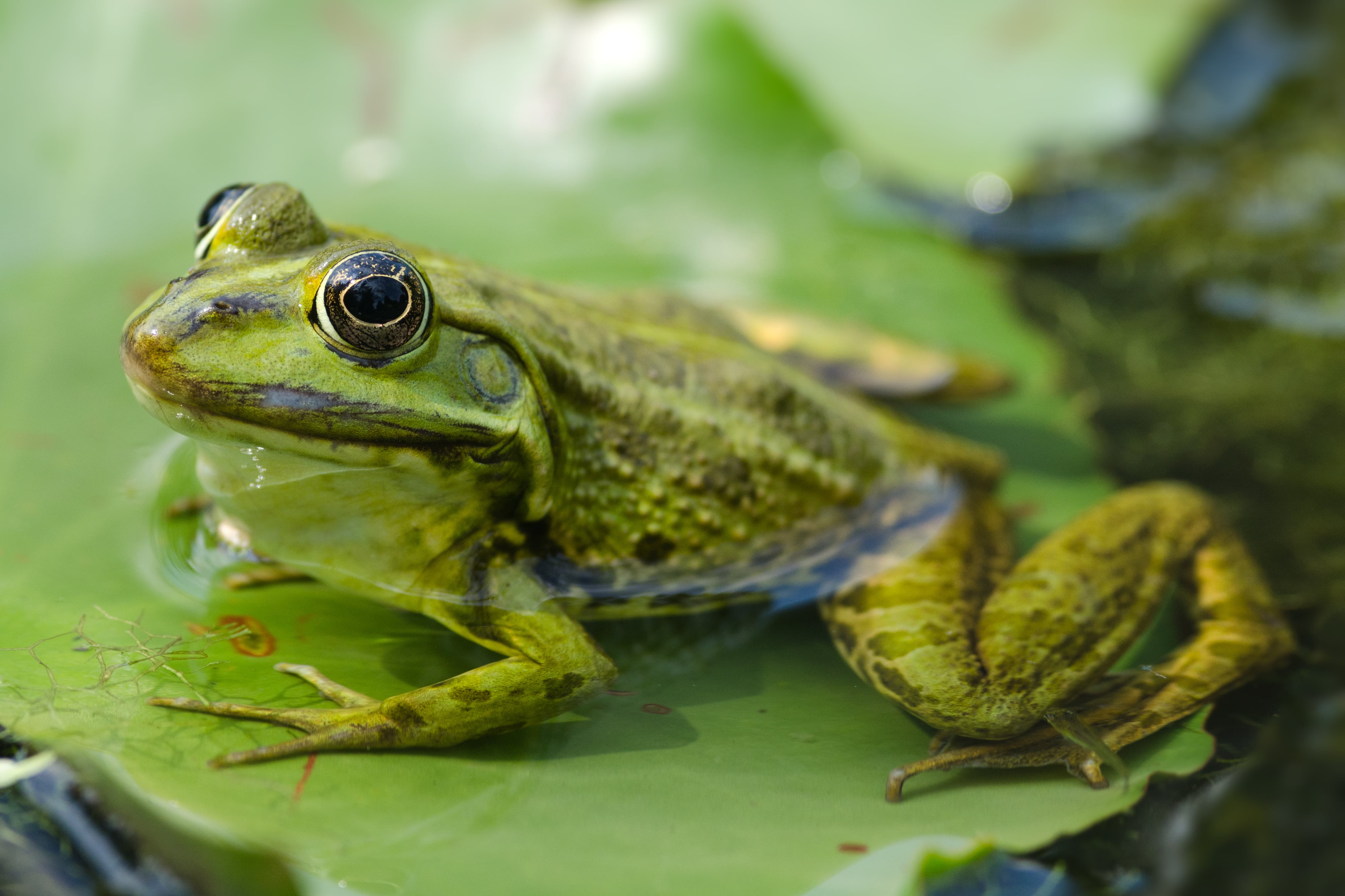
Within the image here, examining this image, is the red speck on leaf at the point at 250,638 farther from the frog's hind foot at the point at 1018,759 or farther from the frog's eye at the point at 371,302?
the frog's hind foot at the point at 1018,759

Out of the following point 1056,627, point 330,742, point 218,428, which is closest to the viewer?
point 330,742

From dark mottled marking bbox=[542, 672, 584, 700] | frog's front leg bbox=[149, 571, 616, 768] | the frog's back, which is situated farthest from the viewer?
the frog's back

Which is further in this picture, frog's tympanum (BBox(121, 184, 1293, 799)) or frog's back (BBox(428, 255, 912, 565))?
frog's back (BBox(428, 255, 912, 565))

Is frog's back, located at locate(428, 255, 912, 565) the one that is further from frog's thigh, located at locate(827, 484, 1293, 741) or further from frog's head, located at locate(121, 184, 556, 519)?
frog's thigh, located at locate(827, 484, 1293, 741)

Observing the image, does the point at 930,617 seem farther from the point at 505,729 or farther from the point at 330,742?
the point at 330,742

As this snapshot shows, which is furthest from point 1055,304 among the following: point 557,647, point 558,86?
point 557,647

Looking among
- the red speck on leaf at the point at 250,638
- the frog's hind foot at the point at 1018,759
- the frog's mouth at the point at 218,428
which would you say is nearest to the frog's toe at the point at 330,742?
the red speck on leaf at the point at 250,638

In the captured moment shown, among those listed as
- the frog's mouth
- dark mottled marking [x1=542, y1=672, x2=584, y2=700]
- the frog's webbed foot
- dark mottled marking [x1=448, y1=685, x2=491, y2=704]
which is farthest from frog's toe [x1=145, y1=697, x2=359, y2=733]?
the frog's mouth

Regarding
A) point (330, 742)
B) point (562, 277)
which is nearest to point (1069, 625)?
point (330, 742)
